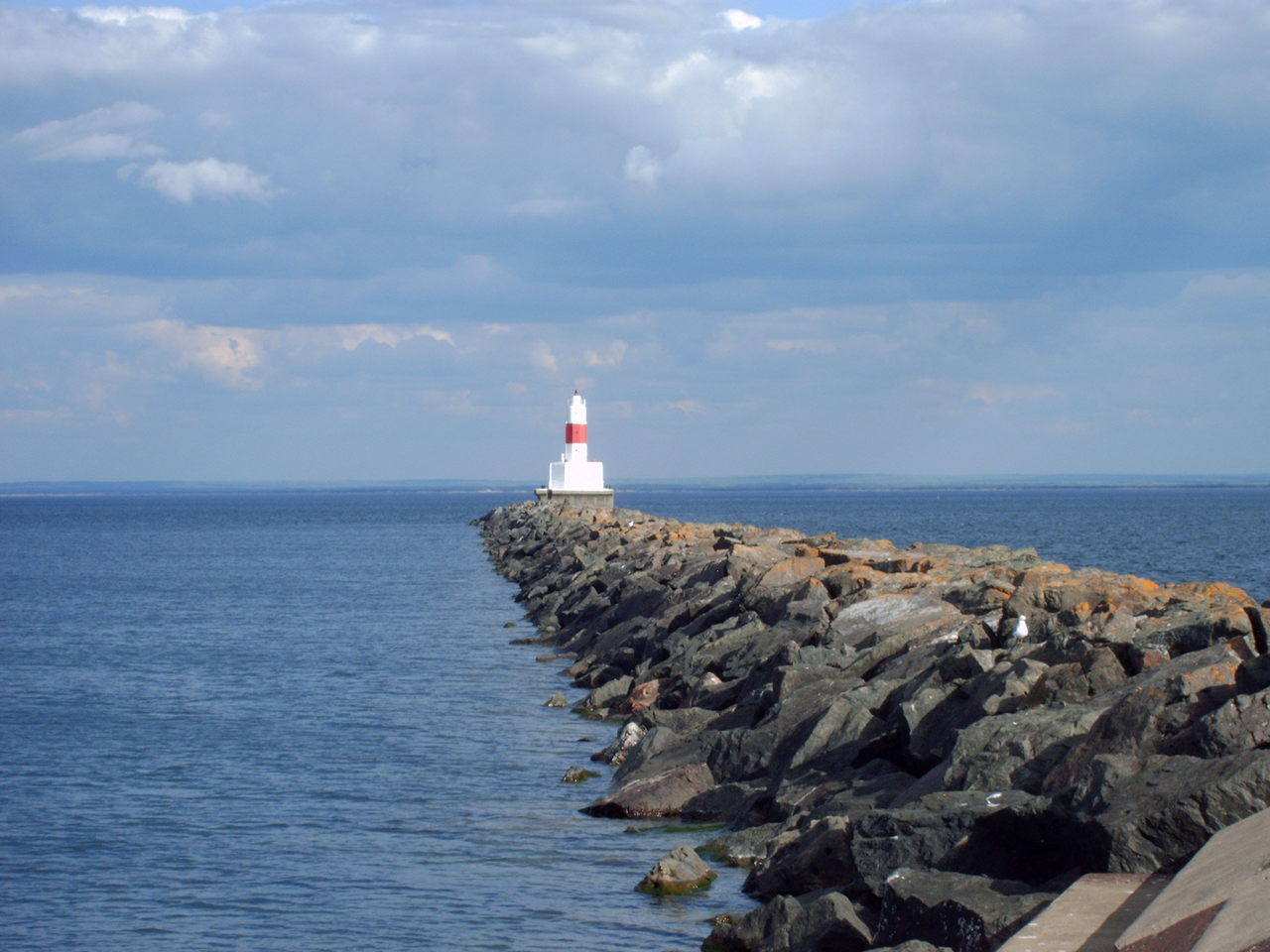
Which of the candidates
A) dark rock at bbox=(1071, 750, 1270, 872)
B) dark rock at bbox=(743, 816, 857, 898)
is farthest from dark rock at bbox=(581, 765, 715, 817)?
dark rock at bbox=(1071, 750, 1270, 872)

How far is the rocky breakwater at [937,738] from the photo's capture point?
5961mm

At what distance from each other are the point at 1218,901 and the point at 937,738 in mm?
3853

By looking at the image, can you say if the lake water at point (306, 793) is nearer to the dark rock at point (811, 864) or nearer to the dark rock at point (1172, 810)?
the dark rock at point (811, 864)

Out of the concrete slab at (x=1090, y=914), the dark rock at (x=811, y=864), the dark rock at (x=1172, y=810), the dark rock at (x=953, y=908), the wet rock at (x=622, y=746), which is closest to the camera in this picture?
the concrete slab at (x=1090, y=914)

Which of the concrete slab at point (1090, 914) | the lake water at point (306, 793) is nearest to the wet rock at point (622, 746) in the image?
the lake water at point (306, 793)

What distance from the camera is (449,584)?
33.6 m

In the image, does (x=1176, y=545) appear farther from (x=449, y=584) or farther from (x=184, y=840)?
(x=184, y=840)

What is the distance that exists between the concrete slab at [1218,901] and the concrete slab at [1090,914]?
22 centimetres

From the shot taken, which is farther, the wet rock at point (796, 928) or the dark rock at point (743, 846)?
the dark rock at point (743, 846)

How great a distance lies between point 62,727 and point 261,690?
9.01 feet

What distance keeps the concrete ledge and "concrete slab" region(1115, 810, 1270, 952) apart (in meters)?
47.1

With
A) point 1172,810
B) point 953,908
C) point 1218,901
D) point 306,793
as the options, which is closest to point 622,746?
point 306,793

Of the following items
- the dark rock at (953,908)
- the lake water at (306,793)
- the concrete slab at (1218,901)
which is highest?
the concrete slab at (1218,901)

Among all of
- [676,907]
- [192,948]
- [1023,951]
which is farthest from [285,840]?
[1023,951]
